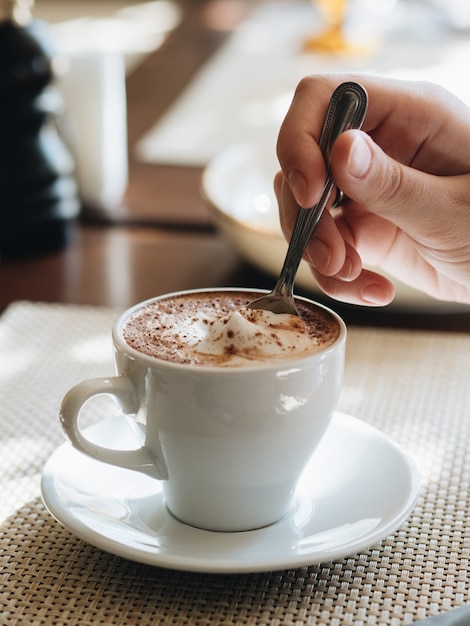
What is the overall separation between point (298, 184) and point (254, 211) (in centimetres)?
55

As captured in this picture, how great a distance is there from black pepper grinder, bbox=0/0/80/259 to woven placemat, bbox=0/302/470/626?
42cm

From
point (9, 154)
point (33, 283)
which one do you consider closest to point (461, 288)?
point (33, 283)

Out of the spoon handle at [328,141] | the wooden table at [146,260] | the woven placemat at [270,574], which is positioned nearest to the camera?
the woven placemat at [270,574]

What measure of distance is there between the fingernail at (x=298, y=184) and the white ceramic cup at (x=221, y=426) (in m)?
0.12

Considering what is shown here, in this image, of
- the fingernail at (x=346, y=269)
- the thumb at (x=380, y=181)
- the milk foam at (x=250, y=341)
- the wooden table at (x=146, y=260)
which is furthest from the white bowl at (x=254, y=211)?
the milk foam at (x=250, y=341)

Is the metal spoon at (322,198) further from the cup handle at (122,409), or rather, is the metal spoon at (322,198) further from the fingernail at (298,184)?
the cup handle at (122,409)

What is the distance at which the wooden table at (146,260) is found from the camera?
3.74 feet

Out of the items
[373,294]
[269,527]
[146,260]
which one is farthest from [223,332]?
[146,260]

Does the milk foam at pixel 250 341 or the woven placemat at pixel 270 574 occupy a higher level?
the milk foam at pixel 250 341

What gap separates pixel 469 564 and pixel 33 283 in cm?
75

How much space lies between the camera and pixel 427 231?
0.76 meters

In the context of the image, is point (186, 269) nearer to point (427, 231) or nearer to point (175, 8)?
point (427, 231)

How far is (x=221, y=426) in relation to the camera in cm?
59

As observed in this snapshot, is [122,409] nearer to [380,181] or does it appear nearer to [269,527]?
[269,527]
